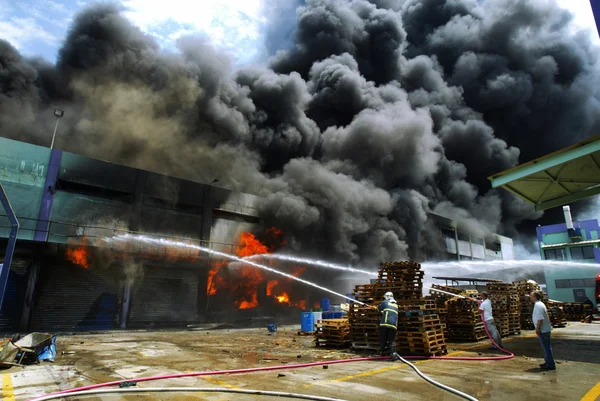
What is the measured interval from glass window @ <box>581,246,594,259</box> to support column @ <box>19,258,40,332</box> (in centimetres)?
4805

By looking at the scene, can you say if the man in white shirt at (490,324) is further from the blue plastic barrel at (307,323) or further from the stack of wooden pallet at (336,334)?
the blue plastic barrel at (307,323)

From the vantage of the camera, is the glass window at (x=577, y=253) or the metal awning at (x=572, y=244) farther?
the glass window at (x=577, y=253)

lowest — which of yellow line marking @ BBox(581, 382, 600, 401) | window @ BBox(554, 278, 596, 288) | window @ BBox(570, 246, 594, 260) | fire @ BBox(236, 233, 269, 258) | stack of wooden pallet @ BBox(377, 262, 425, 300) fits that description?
yellow line marking @ BBox(581, 382, 600, 401)

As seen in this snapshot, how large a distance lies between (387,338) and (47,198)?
762 inches

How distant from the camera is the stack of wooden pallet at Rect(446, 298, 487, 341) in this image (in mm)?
11836

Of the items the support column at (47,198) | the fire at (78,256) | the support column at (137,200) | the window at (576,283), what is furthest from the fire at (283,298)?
the window at (576,283)

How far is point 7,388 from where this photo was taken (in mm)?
5297

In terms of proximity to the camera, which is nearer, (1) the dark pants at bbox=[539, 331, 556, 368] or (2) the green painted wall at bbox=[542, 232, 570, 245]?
(1) the dark pants at bbox=[539, 331, 556, 368]

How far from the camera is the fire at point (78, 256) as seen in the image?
58.5ft

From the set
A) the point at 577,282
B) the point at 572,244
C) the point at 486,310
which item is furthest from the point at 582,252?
the point at 486,310

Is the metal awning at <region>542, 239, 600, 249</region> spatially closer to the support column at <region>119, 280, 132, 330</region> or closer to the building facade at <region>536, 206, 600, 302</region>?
the building facade at <region>536, 206, 600, 302</region>

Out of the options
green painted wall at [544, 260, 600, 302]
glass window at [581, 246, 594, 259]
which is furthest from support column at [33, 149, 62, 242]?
glass window at [581, 246, 594, 259]

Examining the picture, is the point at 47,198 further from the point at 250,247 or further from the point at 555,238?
the point at 555,238

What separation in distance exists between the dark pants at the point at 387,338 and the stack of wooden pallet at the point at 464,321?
175 inches
